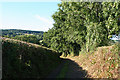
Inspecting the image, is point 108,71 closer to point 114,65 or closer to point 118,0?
point 114,65

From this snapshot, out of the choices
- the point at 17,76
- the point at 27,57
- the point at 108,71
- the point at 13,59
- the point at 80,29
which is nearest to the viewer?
the point at 17,76

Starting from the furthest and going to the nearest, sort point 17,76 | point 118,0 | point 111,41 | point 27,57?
point 111,41 → point 118,0 → point 27,57 → point 17,76

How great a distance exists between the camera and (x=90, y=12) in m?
21.1

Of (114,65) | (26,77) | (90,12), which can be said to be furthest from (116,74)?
(90,12)

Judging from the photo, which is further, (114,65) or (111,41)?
(111,41)

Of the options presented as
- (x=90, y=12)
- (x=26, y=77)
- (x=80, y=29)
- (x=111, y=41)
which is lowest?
(x=26, y=77)

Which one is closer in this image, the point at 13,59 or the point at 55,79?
the point at 13,59

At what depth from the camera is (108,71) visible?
9.12 meters

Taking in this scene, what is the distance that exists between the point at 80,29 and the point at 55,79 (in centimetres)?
1578

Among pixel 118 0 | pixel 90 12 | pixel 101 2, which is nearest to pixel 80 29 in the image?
pixel 90 12

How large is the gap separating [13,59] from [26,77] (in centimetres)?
159

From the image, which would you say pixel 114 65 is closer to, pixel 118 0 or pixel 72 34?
pixel 118 0

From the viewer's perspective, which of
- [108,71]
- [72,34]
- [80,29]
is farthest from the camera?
[72,34]

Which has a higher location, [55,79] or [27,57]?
[27,57]
